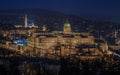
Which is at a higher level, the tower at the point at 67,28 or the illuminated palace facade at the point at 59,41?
the tower at the point at 67,28

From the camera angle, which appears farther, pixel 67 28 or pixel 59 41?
pixel 67 28

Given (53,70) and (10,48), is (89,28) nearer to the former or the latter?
(10,48)

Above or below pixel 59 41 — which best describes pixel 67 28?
above

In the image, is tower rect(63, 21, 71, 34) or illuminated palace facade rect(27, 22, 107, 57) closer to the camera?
illuminated palace facade rect(27, 22, 107, 57)

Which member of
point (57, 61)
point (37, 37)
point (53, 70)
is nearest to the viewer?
point (53, 70)

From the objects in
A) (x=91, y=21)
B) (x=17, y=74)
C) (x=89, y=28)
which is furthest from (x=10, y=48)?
(x=91, y=21)

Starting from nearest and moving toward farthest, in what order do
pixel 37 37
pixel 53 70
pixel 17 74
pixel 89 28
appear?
pixel 17 74, pixel 53 70, pixel 37 37, pixel 89 28

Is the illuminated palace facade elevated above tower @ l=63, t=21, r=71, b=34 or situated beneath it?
situated beneath

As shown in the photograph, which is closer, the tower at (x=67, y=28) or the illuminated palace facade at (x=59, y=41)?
the illuminated palace facade at (x=59, y=41)

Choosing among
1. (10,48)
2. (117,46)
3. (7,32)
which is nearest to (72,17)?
(7,32)

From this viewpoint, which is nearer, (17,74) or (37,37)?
(17,74)
